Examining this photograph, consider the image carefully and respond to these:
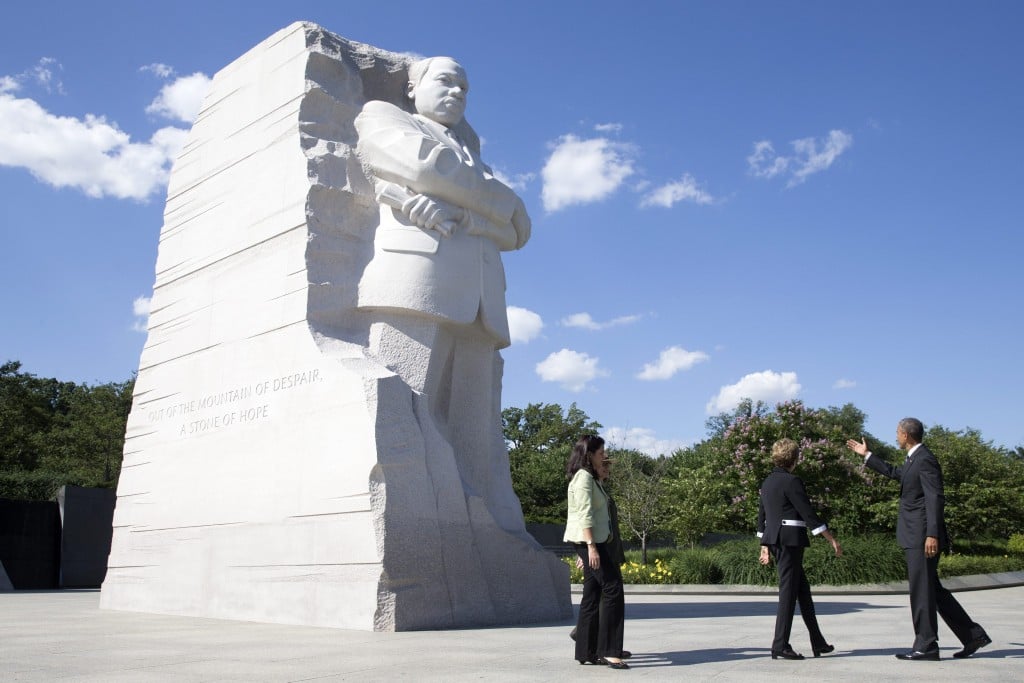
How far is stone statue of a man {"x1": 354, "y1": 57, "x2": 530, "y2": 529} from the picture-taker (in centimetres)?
950

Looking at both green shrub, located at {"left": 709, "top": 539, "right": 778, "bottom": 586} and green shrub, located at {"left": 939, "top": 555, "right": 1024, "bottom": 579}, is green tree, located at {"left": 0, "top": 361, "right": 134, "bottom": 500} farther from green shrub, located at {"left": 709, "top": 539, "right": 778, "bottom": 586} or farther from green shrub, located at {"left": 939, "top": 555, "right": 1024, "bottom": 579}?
green shrub, located at {"left": 939, "top": 555, "right": 1024, "bottom": 579}

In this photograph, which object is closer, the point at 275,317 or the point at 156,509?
the point at 275,317

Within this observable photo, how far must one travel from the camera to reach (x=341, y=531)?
852cm

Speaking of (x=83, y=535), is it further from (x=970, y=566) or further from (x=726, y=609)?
(x=970, y=566)

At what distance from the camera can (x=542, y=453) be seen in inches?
1960

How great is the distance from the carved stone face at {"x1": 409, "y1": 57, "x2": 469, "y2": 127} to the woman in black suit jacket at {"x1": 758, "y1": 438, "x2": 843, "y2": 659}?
19.1ft

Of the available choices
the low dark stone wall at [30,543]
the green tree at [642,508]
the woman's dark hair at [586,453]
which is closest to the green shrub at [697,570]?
the green tree at [642,508]

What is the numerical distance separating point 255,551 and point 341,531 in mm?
1323

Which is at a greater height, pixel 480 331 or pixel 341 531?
pixel 480 331

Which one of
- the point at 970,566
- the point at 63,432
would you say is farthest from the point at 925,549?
the point at 63,432

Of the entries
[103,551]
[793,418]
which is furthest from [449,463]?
[103,551]

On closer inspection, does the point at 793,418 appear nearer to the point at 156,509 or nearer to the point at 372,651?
the point at 156,509

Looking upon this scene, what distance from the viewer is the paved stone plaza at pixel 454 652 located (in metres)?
5.33

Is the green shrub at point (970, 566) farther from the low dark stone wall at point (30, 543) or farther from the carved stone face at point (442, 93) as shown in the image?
the low dark stone wall at point (30, 543)
